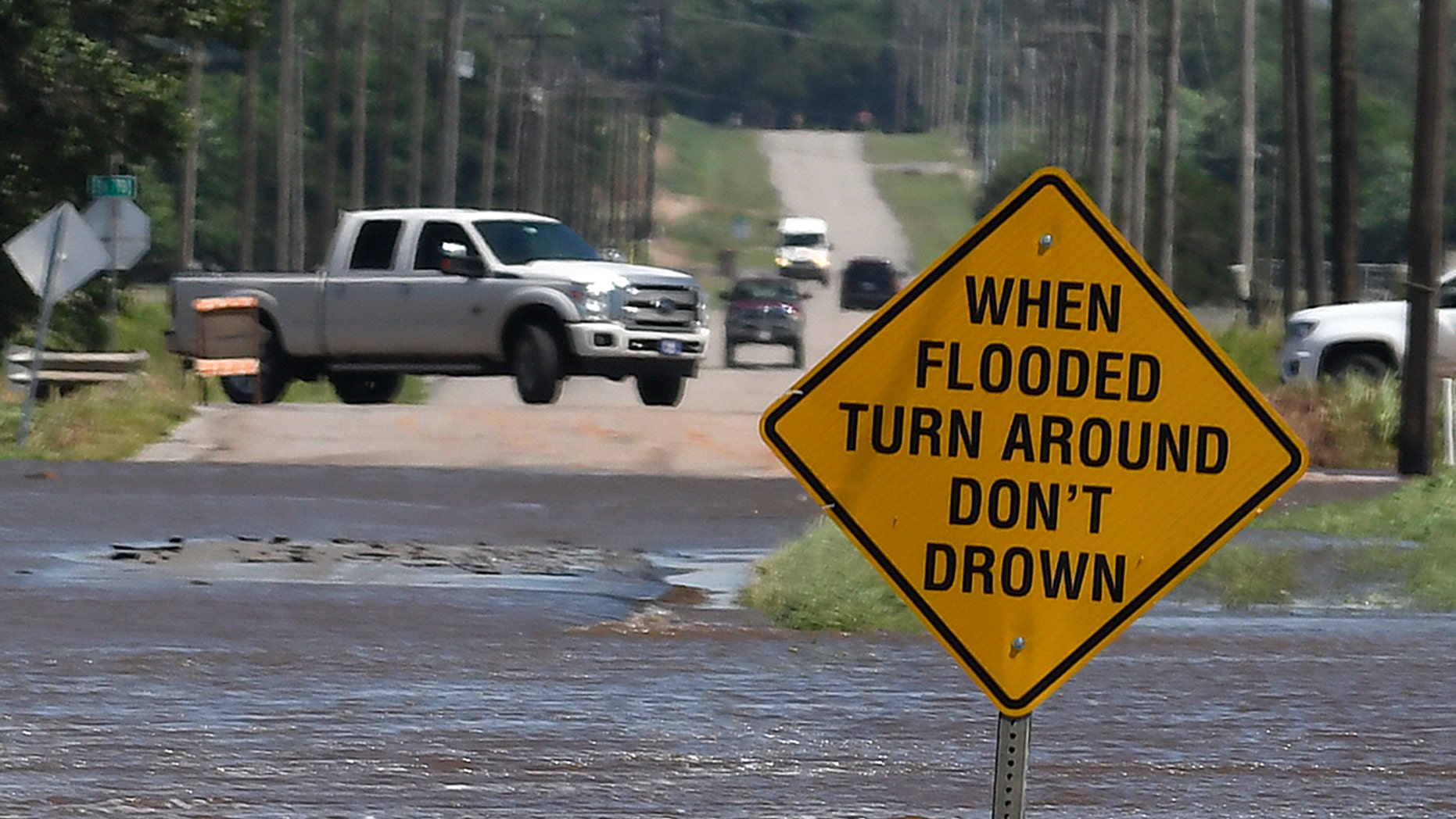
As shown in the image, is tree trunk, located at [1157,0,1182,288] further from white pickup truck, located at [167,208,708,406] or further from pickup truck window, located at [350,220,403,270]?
pickup truck window, located at [350,220,403,270]

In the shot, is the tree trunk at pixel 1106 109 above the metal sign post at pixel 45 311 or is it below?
above

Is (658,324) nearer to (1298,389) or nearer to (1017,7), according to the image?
(1298,389)

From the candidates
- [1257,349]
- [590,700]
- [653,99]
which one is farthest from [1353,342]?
[653,99]

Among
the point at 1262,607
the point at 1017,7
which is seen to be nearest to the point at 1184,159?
the point at 1017,7

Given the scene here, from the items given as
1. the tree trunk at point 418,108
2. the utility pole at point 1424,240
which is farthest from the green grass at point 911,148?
the utility pole at point 1424,240

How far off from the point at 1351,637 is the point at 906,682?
8.98 feet

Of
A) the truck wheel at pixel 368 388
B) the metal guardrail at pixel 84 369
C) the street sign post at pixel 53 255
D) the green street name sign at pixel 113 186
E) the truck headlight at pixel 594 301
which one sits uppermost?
the green street name sign at pixel 113 186

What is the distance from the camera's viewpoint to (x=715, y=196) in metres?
162

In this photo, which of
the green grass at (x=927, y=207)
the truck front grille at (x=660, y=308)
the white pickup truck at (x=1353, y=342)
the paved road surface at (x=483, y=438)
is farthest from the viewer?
the green grass at (x=927, y=207)

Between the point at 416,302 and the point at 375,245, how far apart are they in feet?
3.35

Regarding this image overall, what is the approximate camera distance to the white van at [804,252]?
108m

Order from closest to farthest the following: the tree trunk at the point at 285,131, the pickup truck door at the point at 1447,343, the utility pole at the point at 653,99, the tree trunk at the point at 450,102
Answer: the pickup truck door at the point at 1447,343 → the tree trunk at the point at 285,131 → the tree trunk at the point at 450,102 → the utility pole at the point at 653,99

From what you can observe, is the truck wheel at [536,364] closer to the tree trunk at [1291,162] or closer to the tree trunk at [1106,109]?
the tree trunk at [1291,162]

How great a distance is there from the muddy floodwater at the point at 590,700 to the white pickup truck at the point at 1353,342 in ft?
49.2
